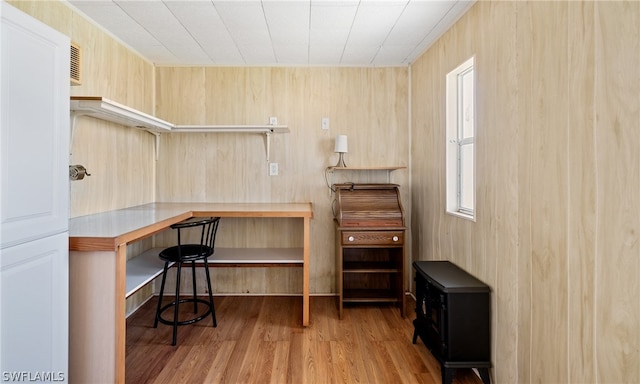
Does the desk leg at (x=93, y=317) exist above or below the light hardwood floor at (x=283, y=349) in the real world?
above

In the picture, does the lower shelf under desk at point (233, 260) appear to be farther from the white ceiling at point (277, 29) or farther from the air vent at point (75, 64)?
the white ceiling at point (277, 29)

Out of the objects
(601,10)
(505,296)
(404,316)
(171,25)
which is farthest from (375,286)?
(171,25)

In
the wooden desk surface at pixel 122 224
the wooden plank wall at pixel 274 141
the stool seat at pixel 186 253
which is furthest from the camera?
the wooden plank wall at pixel 274 141

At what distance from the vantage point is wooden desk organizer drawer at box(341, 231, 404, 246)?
105 inches

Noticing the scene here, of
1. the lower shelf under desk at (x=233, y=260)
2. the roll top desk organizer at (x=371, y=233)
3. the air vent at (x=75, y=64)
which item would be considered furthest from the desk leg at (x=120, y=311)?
the roll top desk organizer at (x=371, y=233)

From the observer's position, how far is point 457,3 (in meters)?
2.00

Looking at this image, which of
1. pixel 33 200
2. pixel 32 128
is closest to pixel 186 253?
pixel 33 200

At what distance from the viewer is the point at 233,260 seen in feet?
8.82

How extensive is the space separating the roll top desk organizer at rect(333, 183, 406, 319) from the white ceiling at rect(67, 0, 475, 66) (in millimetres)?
1218

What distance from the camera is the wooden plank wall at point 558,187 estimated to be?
1063mm

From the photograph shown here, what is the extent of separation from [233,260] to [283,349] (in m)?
0.87

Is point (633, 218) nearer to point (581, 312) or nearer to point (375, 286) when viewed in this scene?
point (581, 312)

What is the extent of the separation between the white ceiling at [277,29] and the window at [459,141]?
0.45 meters

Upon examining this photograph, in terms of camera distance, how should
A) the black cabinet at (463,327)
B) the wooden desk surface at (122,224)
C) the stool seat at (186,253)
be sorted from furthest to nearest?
the stool seat at (186,253)
the black cabinet at (463,327)
the wooden desk surface at (122,224)
